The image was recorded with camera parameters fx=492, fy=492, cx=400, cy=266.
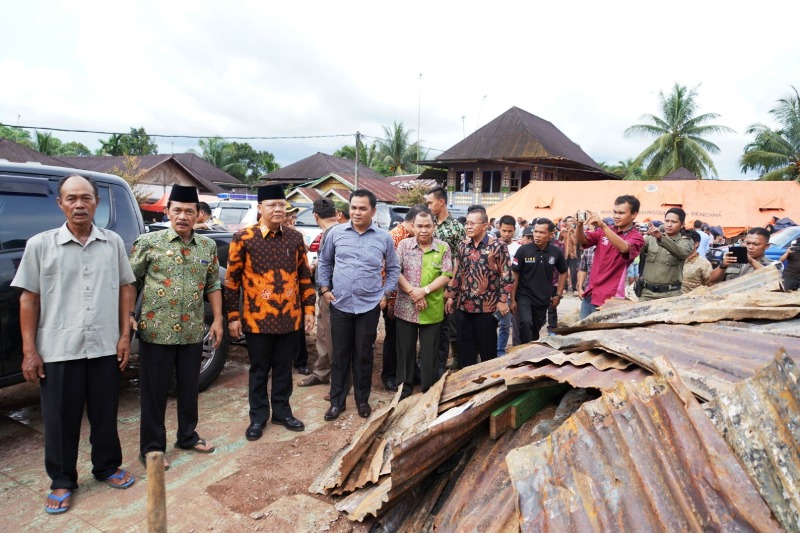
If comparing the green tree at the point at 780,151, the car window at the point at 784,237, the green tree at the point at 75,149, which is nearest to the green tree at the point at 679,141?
the green tree at the point at 780,151

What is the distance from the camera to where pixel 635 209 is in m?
4.48

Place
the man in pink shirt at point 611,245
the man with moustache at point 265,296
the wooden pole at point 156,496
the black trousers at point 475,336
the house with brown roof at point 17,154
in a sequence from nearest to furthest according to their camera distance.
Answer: the wooden pole at point 156,496 → the man with moustache at point 265,296 → the man in pink shirt at point 611,245 → the black trousers at point 475,336 → the house with brown roof at point 17,154

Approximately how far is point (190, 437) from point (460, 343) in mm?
2605

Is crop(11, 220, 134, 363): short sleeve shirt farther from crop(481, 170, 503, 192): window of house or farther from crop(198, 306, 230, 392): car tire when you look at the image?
crop(481, 170, 503, 192): window of house

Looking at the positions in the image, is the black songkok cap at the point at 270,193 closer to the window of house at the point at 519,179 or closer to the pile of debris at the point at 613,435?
the pile of debris at the point at 613,435

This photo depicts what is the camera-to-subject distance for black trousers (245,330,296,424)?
3.95 m

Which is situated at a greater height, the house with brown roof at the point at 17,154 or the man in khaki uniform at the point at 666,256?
the house with brown roof at the point at 17,154

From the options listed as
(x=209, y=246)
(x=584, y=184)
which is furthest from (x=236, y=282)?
(x=584, y=184)

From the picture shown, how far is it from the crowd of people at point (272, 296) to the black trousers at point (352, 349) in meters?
0.01

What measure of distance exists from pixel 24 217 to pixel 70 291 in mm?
1105

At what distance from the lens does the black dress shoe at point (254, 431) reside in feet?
12.8

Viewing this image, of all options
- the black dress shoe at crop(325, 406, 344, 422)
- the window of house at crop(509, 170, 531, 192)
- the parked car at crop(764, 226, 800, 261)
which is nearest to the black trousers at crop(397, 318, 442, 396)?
the black dress shoe at crop(325, 406, 344, 422)

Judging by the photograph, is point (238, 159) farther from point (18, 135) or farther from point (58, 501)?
point (58, 501)

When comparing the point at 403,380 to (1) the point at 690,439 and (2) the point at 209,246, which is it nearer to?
(2) the point at 209,246
